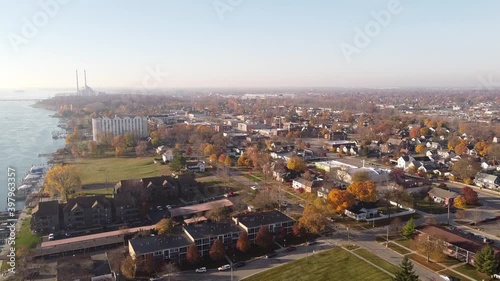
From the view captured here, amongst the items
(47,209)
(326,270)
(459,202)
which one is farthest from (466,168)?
(47,209)

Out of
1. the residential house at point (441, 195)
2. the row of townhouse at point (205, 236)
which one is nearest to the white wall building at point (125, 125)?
the row of townhouse at point (205, 236)

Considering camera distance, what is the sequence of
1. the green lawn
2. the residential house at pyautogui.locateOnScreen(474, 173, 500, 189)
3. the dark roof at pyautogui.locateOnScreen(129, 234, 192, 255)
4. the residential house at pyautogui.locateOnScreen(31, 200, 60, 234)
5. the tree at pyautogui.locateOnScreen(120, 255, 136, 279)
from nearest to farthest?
the tree at pyautogui.locateOnScreen(120, 255, 136, 279) → the green lawn → the dark roof at pyautogui.locateOnScreen(129, 234, 192, 255) → the residential house at pyautogui.locateOnScreen(31, 200, 60, 234) → the residential house at pyautogui.locateOnScreen(474, 173, 500, 189)

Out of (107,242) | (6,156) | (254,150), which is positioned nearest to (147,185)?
(107,242)

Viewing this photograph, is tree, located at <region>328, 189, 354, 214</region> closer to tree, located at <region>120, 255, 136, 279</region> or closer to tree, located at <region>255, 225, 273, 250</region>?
tree, located at <region>255, 225, 273, 250</region>

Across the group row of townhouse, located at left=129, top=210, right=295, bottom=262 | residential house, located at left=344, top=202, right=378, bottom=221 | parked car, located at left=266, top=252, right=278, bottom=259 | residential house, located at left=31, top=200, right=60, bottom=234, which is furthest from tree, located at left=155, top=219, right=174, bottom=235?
residential house, located at left=344, top=202, right=378, bottom=221

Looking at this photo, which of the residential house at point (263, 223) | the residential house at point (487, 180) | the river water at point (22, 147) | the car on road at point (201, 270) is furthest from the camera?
the river water at point (22, 147)

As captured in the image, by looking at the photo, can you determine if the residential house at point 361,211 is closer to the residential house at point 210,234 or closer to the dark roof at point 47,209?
the residential house at point 210,234
